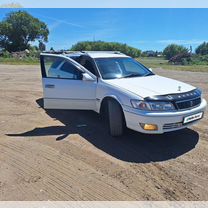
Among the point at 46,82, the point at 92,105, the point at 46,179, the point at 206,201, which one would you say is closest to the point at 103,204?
the point at 46,179

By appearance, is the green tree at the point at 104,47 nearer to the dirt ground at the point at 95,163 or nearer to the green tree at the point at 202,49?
the green tree at the point at 202,49

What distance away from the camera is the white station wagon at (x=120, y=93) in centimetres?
455

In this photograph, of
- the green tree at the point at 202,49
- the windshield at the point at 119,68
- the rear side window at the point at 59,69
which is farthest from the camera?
the green tree at the point at 202,49

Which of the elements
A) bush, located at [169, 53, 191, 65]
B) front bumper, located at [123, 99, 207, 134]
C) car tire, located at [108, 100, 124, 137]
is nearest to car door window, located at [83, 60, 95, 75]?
car tire, located at [108, 100, 124, 137]

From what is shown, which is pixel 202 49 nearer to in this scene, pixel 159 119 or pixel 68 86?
pixel 68 86

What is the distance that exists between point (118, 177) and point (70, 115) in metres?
3.41

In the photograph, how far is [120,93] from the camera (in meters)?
4.96

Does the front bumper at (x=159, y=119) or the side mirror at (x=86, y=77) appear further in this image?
the side mirror at (x=86, y=77)

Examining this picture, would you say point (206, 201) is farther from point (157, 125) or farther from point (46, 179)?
point (46, 179)

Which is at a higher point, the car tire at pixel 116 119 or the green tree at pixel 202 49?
the car tire at pixel 116 119

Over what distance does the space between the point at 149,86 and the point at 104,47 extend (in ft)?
244

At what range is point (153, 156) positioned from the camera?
4.41 m

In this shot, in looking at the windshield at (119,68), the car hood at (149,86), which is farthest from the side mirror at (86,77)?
the car hood at (149,86)

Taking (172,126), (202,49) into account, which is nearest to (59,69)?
(172,126)
